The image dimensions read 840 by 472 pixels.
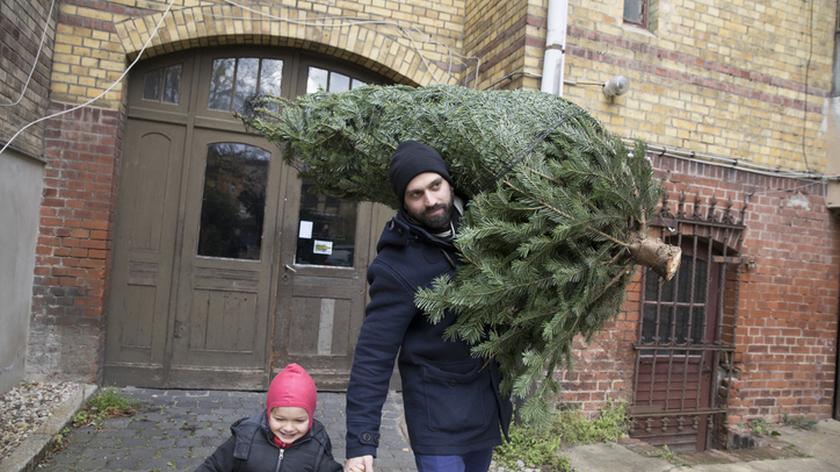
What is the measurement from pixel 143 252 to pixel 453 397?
13.6 ft

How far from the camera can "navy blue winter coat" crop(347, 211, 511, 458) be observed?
2227mm

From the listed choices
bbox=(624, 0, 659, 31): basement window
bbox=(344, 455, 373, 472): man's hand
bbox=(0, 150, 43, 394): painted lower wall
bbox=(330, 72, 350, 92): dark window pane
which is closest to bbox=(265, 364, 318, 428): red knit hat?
bbox=(344, 455, 373, 472): man's hand

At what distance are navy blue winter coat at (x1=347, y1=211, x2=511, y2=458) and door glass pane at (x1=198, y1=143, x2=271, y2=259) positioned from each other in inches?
144

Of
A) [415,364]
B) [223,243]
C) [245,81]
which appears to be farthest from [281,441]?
[245,81]

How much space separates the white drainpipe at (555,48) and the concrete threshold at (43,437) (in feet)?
14.2

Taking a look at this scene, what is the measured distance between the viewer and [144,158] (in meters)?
5.53

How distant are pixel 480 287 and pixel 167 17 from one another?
4508 millimetres

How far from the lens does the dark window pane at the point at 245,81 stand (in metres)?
5.79

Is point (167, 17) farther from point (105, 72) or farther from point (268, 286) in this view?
point (268, 286)

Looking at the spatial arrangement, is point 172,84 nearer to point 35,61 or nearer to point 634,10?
point 35,61

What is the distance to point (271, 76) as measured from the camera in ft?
19.2

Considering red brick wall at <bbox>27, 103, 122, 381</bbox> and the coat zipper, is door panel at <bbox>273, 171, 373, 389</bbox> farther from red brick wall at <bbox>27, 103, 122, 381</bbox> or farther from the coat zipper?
the coat zipper

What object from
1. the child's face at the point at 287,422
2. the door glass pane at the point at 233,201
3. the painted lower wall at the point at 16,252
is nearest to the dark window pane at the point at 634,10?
the door glass pane at the point at 233,201

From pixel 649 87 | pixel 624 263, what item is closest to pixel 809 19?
pixel 649 87
